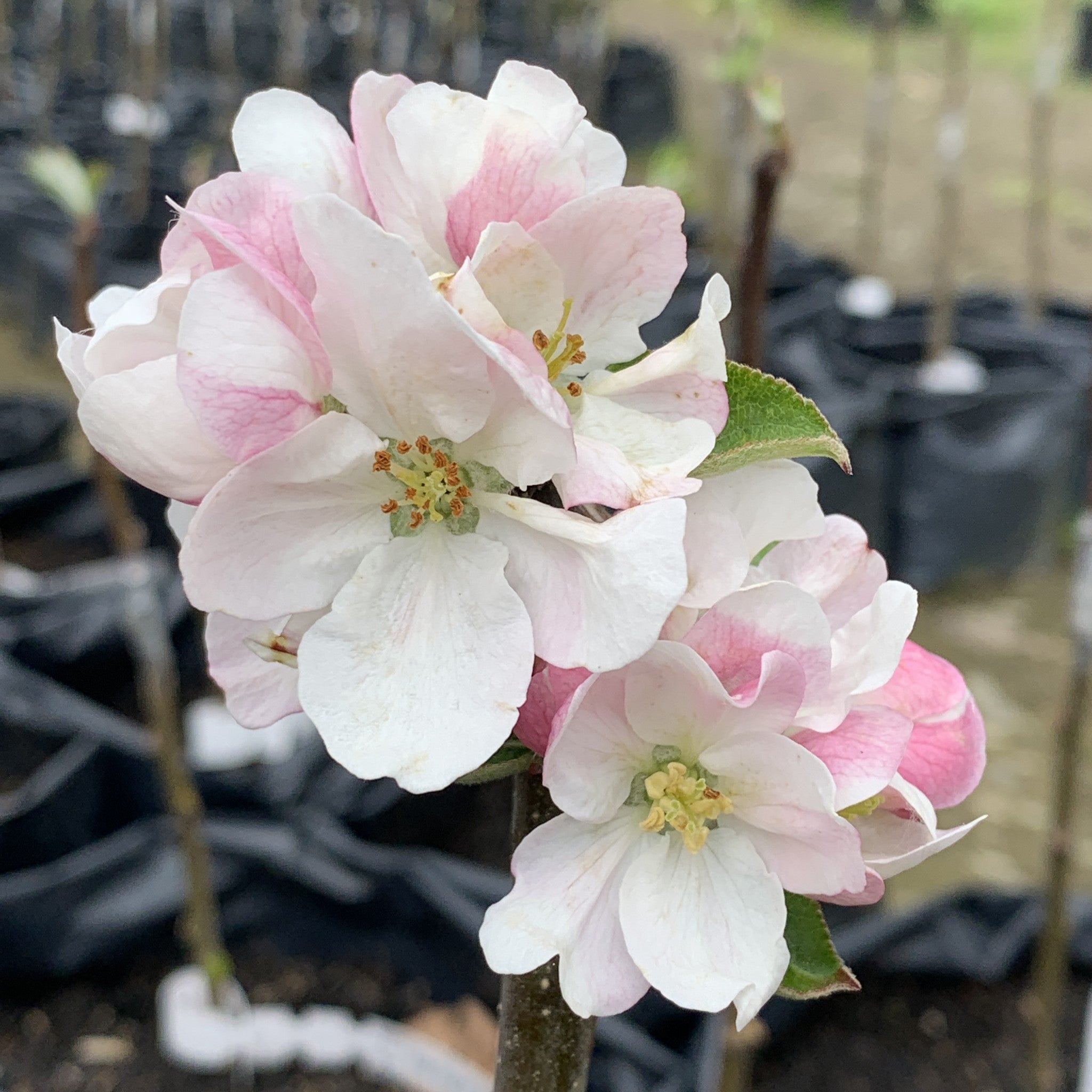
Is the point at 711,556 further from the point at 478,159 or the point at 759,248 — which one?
the point at 759,248

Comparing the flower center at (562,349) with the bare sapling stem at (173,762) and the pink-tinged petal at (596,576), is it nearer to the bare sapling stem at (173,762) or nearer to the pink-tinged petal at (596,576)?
the pink-tinged petal at (596,576)

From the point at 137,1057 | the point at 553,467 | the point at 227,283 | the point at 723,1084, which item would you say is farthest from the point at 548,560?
the point at 137,1057

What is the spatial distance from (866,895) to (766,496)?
17 cm

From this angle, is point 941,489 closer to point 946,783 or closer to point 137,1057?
point 137,1057

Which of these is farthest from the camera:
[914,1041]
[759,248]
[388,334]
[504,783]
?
[504,783]

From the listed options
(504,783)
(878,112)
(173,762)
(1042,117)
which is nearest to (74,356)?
(173,762)

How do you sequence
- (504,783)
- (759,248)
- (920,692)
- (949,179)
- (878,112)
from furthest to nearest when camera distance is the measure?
(878,112) < (949,179) < (504,783) < (759,248) < (920,692)

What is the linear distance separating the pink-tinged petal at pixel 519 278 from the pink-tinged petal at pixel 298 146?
0.09m

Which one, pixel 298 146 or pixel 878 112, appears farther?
pixel 878 112

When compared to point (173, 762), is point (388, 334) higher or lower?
higher

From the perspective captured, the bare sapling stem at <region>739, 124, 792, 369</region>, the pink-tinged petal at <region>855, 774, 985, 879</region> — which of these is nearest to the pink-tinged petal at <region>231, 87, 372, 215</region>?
the pink-tinged petal at <region>855, 774, 985, 879</region>

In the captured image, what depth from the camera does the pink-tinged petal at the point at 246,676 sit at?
21.2 inches

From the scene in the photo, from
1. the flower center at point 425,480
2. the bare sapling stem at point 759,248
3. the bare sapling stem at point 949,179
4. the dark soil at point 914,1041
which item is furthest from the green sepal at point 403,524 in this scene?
the bare sapling stem at point 949,179

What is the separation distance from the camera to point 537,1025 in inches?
21.5
